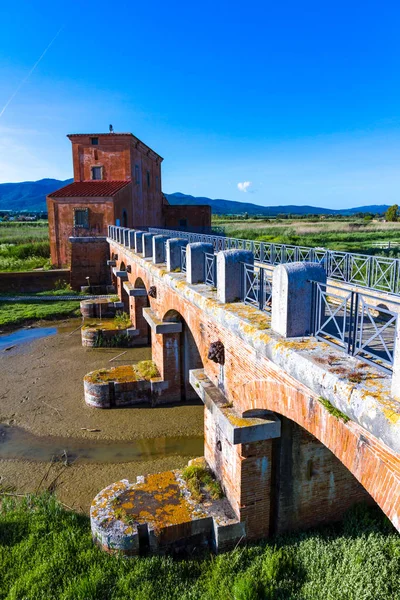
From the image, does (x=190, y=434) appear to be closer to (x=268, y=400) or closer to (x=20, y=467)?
(x=20, y=467)

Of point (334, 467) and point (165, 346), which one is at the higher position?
point (165, 346)

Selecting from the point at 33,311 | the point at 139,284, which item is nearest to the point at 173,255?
the point at 139,284

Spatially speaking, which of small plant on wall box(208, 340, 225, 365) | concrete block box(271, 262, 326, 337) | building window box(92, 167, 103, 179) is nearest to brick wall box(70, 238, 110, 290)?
building window box(92, 167, 103, 179)

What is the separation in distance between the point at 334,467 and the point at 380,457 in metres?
4.31

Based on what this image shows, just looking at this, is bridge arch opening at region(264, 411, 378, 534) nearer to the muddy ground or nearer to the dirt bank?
the muddy ground

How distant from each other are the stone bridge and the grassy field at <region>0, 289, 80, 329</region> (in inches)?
539

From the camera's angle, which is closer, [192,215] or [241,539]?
[241,539]

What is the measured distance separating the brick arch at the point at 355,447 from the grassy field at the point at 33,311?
19793mm

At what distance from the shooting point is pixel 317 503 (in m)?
7.11

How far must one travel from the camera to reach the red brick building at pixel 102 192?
29984 mm

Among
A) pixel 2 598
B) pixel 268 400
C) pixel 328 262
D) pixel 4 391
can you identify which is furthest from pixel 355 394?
pixel 4 391

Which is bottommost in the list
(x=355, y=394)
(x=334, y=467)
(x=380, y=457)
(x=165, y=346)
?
(x=334, y=467)

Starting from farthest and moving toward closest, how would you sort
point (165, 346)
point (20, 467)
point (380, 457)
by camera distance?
point (165, 346) → point (20, 467) → point (380, 457)

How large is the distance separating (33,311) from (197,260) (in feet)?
58.3
